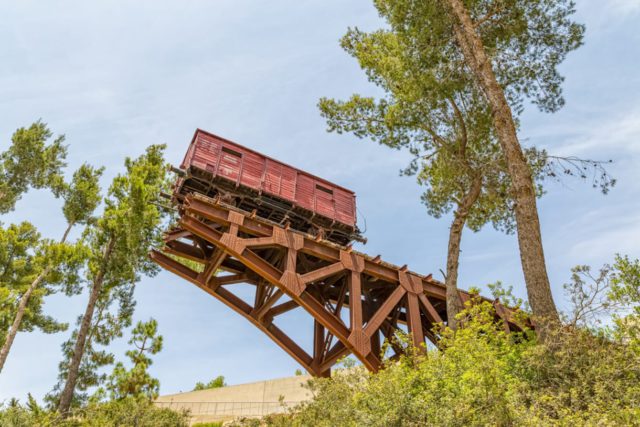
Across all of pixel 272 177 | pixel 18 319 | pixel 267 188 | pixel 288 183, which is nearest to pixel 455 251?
pixel 288 183

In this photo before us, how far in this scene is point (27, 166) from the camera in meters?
21.6

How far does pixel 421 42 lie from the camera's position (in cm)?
1261

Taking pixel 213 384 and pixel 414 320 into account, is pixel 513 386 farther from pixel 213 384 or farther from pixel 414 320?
pixel 213 384

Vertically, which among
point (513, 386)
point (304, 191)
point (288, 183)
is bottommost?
point (513, 386)

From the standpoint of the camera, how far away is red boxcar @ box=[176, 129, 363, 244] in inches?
547

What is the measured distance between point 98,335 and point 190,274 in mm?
5763

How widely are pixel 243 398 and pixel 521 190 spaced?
19735 millimetres

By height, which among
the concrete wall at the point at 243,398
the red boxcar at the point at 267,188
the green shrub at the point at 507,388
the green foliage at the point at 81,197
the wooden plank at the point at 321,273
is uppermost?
the green foliage at the point at 81,197

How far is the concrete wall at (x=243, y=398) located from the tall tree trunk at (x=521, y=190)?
1645 cm

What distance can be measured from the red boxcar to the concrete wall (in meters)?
10.7

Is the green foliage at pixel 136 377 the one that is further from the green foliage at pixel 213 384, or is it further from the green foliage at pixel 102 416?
the green foliage at pixel 213 384

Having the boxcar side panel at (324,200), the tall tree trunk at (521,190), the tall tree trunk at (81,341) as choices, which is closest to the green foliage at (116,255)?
the tall tree trunk at (81,341)

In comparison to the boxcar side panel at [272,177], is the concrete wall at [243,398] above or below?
below

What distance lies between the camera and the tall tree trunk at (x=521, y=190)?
823cm
